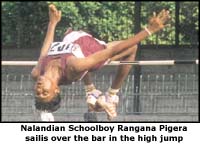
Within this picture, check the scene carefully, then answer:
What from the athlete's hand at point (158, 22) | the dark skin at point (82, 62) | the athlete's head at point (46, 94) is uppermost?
the athlete's hand at point (158, 22)

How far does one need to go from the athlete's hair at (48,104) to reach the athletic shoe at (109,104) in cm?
47

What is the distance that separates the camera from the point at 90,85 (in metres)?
7.21

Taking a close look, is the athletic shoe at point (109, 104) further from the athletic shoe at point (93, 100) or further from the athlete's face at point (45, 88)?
the athlete's face at point (45, 88)

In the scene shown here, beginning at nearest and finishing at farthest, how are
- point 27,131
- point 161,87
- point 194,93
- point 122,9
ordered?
point 27,131
point 194,93
point 161,87
point 122,9

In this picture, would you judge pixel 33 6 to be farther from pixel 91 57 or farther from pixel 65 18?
pixel 91 57

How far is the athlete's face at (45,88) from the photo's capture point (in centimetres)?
670

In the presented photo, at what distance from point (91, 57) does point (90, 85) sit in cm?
59

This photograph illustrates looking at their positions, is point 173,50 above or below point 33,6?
below

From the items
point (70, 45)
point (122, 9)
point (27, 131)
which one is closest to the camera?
point (27, 131)

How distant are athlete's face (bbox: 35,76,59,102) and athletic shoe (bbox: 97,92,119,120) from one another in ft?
1.93

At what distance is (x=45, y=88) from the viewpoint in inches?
263

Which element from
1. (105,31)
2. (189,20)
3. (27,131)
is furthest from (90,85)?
(189,20)

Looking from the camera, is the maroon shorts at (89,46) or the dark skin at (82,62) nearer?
the dark skin at (82,62)

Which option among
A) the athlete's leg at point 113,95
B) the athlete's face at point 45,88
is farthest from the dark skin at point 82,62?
the athlete's leg at point 113,95
